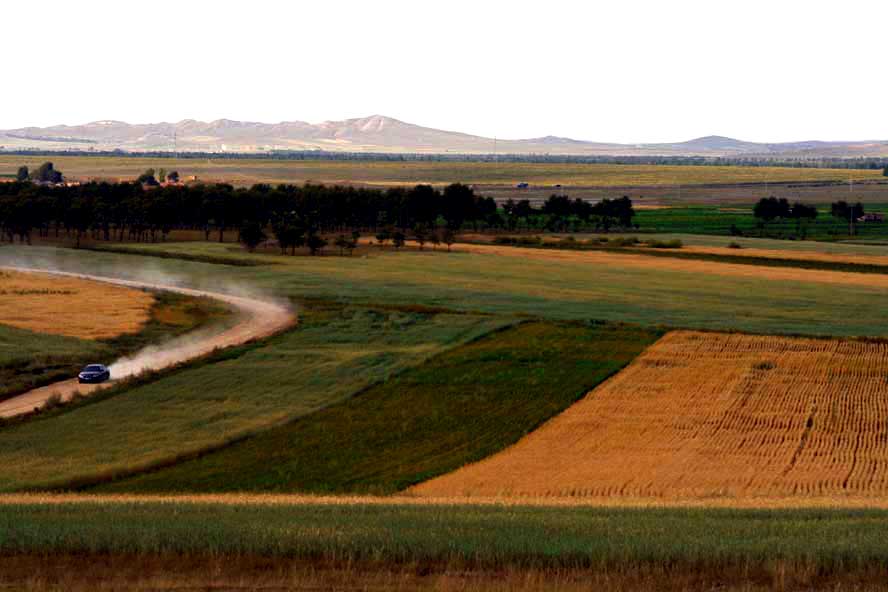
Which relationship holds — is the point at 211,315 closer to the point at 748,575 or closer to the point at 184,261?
the point at 184,261

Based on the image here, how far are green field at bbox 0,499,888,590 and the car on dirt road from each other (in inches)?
951

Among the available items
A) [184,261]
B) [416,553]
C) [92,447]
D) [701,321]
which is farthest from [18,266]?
[416,553]

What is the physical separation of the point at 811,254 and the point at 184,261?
47528 millimetres

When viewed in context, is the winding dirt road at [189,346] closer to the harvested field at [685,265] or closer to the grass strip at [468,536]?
the grass strip at [468,536]

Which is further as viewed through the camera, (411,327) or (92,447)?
(411,327)

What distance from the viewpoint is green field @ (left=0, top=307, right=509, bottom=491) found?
→ 29.9 meters

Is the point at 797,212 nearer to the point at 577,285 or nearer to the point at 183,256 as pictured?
the point at 577,285

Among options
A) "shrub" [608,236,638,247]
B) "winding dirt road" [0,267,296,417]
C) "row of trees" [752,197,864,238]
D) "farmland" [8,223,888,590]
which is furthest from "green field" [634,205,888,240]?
"winding dirt road" [0,267,296,417]

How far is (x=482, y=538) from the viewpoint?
15.6m

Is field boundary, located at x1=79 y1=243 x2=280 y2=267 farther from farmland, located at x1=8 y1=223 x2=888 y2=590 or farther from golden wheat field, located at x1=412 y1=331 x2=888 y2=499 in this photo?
golden wheat field, located at x1=412 y1=331 x2=888 y2=499

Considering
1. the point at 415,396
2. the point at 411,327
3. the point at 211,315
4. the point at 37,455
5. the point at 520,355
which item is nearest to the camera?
the point at 37,455

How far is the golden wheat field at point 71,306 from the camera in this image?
5759cm

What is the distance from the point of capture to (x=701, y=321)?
5516 centimetres

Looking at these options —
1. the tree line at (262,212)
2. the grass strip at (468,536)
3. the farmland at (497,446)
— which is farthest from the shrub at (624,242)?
the grass strip at (468,536)
